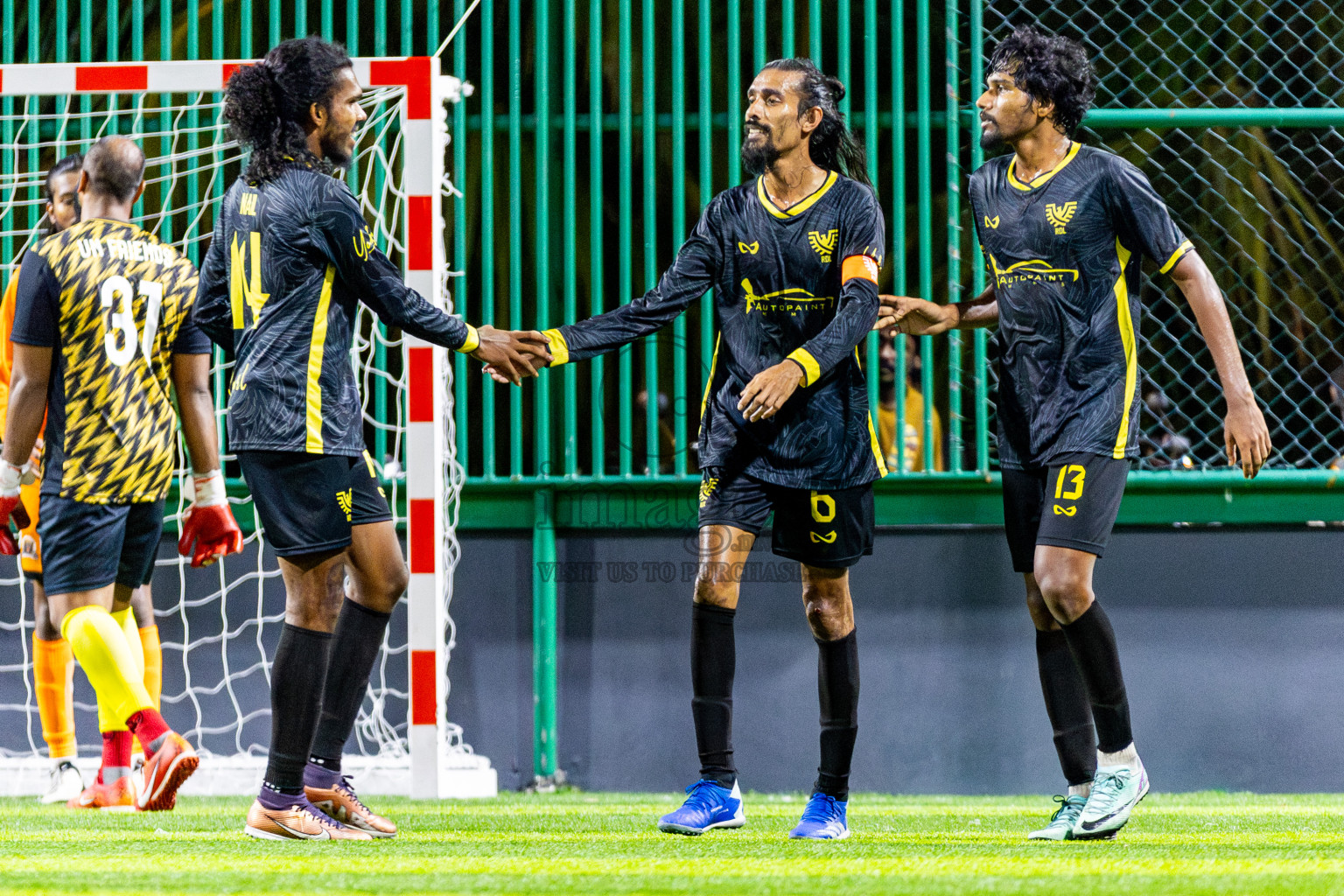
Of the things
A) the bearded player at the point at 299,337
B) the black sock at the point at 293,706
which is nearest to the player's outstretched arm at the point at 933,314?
the bearded player at the point at 299,337

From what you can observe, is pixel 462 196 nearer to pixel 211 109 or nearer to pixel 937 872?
pixel 211 109

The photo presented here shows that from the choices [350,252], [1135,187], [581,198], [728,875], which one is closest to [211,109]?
[581,198]

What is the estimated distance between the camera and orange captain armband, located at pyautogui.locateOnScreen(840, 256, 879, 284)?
3.86 m

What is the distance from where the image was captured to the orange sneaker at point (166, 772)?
4.21 m

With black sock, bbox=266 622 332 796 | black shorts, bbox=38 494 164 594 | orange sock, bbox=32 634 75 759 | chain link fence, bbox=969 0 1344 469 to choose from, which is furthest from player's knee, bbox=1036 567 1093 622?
orange sock, bbox=32 634 75 759

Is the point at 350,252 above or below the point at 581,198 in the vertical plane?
below

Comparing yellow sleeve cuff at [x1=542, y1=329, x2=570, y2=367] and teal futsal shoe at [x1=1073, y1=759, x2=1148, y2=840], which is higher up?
yellow sleeve cuff at [x1=542, y1=329, x2=570, y2=367]

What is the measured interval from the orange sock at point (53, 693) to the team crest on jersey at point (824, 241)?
304cm

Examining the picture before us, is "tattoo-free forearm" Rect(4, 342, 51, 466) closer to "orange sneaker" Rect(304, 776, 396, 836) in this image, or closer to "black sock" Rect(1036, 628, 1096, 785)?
"orange sneaker" Rect(304, 776, 396, 836)

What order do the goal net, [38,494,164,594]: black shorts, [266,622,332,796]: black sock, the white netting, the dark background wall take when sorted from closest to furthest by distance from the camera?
1. [266,622,332,796]: black sock
2. [38,494,164,594]: black shorts
3. the goal net
4. the dark background wall
5. the white netting

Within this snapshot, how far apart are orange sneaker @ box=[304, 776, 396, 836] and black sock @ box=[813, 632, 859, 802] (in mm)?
1189

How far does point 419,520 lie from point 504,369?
870 mm

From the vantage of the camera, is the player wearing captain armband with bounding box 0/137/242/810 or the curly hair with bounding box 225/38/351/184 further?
the player wearing captain armband with bounding box 0/137/242/810

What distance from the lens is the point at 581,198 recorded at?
6.16m
